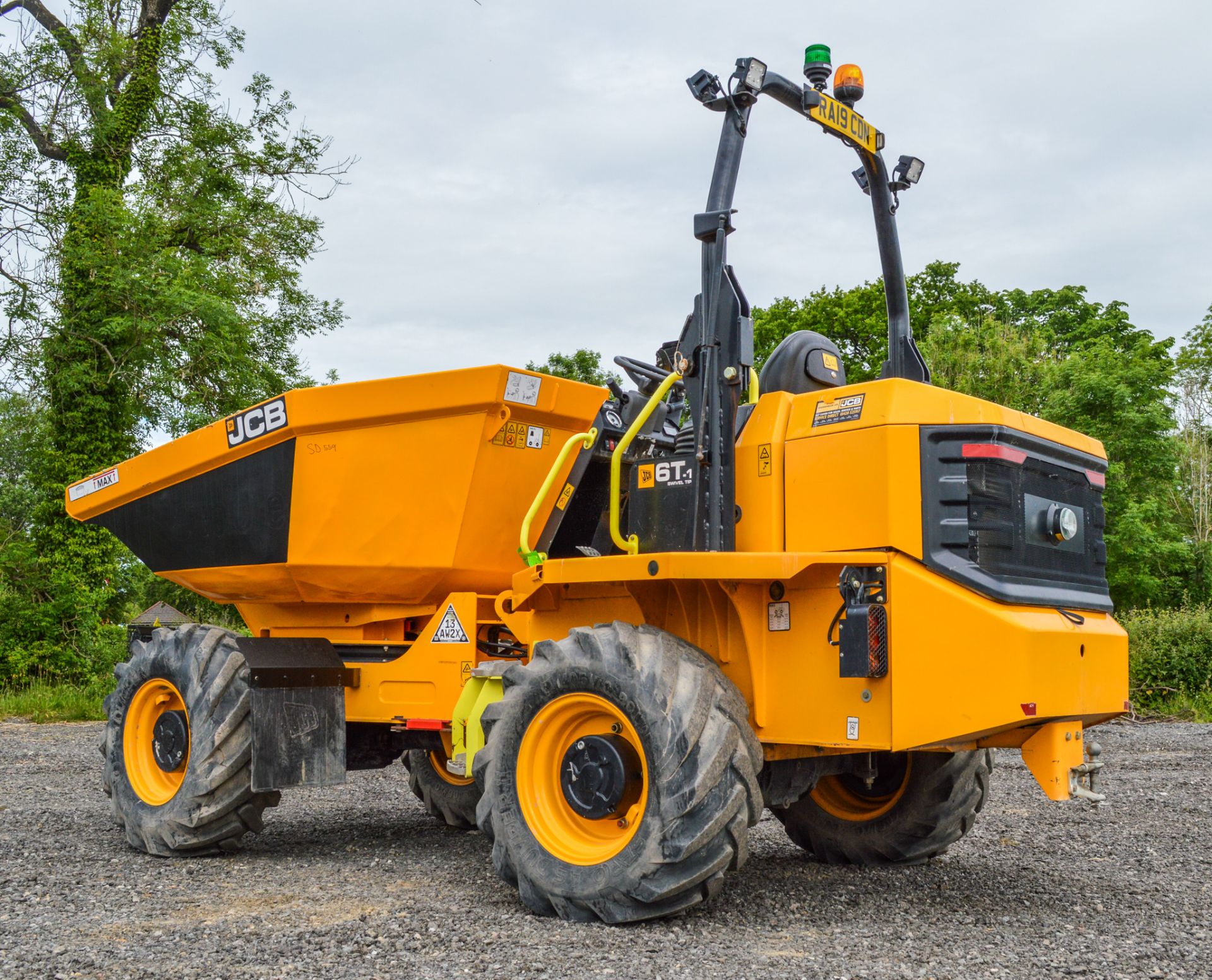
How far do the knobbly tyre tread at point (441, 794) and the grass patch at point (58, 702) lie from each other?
1009 centimetres

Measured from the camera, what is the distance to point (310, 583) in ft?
22.1

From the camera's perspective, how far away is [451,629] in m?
6.46

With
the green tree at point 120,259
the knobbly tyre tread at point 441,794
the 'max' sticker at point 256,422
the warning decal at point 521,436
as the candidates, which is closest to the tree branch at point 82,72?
the green tree at point 120,259

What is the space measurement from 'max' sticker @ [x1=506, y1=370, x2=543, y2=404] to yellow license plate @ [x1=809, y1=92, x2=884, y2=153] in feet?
6.18

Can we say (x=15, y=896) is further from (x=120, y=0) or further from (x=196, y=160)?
(x=120, y=0)

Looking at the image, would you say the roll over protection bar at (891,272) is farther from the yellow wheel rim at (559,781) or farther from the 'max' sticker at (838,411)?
the yellow wheel rim at (559,781)

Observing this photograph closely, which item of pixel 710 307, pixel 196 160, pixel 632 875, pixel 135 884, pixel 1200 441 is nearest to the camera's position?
pixel 632 875

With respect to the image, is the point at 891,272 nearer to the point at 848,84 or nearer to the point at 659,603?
the point at 848,84

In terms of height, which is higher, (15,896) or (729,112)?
(729,112)

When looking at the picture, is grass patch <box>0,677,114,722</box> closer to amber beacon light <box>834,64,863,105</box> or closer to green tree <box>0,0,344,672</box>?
green tree <box>0,0,344,672</box>

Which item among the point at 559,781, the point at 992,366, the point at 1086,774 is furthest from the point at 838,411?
the point at 992,366

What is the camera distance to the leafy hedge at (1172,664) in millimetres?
15703

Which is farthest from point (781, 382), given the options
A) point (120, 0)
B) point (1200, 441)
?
point (1200, 441)

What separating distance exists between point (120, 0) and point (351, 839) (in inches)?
704
